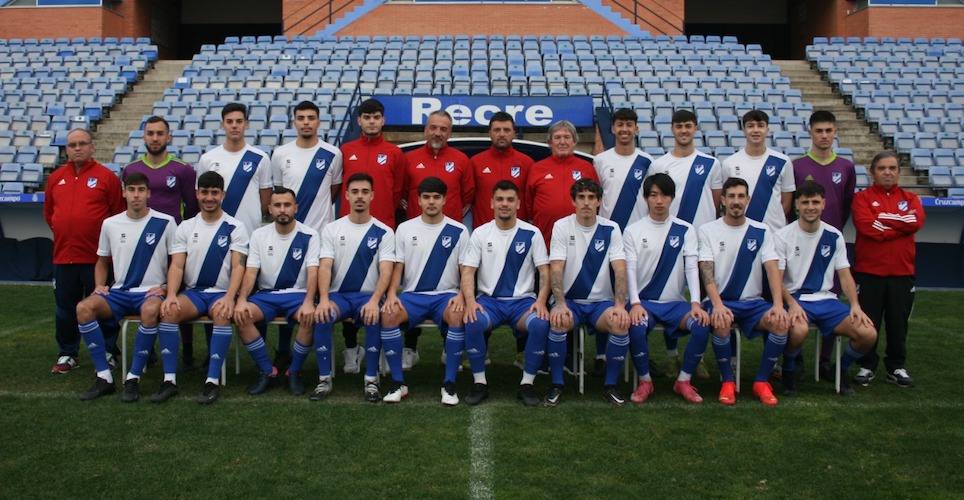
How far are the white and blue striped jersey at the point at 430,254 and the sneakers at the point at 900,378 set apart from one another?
10.0 feet

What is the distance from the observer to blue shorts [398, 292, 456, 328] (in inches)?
206

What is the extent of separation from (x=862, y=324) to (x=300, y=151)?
3.92 m

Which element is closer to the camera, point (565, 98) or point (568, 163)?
point (568, 163)

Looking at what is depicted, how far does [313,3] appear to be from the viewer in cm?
2127

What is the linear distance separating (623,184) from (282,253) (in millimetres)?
2385

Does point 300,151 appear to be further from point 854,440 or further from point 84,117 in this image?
point 84,117

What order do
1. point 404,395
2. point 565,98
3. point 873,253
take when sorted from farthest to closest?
1. point 565,98
2. point 873,253
3. point 404,395

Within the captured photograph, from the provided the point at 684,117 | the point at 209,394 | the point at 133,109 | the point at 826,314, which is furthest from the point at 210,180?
the point at 133,109

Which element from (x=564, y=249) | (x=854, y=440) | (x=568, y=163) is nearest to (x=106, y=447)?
(x=564, y=249)

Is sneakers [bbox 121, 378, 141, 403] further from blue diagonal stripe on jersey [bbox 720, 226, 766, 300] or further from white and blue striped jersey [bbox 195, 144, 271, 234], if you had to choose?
blue diagonal stripe on jersey [bbox 720, 226, 766, 300]

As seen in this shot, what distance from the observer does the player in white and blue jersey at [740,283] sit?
512 cm

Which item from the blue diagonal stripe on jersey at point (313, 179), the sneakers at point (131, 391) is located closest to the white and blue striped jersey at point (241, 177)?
the blue diagonal stripe on jersey at point (313, 179)

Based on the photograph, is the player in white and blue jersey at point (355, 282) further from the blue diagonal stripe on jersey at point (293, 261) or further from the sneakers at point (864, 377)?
the sneakers at point (864, 377)

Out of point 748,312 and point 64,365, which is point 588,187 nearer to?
point 748,312
